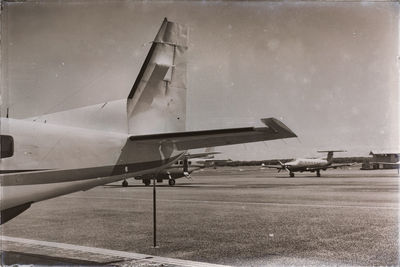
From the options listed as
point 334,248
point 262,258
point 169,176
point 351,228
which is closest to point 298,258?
point 262,258

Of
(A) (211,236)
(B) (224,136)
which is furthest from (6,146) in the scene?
(A) (211,236)

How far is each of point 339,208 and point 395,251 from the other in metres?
7.41

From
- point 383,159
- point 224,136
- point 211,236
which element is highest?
point 383,159

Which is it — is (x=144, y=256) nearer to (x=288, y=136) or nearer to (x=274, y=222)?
(x=288, y=136)

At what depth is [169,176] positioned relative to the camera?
33.5 metres

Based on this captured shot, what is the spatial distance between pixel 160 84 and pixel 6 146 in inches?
158

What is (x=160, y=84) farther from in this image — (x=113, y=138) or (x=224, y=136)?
(x=224, y=136)

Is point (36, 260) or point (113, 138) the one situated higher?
point (113, 138)

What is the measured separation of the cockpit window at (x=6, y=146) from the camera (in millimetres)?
6400

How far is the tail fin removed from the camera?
364 inches

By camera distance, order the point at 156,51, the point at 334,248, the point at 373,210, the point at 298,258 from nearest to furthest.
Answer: the point at 298,258 < the point at 334,248 < the point at 156,51 < the point at 373,210

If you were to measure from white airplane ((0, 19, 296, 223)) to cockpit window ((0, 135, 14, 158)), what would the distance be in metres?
0.01

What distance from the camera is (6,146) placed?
6.45m

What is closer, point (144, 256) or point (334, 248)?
point (144, 256)
